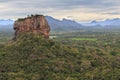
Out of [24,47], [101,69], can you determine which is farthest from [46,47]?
[101,69]

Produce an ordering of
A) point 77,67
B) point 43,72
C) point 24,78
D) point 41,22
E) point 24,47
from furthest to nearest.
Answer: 1. point 41,22
2. point 24,47
3. point 77,67
4. point 43,72
5. point 24,78

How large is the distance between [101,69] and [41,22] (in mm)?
30222

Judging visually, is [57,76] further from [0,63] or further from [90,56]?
[90,56]

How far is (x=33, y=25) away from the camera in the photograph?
108 metres

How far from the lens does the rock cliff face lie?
108 m

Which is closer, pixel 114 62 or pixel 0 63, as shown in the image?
pixel 0 63

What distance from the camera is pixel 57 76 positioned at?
82.1 m

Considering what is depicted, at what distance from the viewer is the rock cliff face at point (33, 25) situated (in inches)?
4250

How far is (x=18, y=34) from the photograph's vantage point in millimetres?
110312

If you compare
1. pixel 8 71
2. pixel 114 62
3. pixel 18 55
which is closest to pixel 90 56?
pixel 114 62

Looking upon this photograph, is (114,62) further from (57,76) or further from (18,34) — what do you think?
(18,34)

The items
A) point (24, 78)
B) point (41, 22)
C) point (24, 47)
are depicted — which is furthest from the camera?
point (41, 22)

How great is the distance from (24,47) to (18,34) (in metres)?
11.2

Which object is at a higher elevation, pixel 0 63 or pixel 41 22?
pixel 41 22
